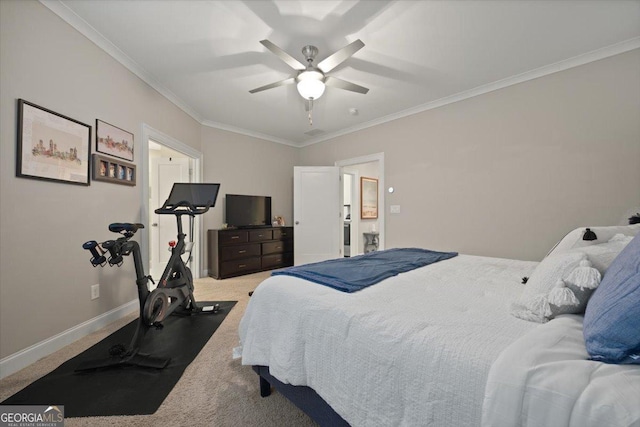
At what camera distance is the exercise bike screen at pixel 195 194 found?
2.76 meters

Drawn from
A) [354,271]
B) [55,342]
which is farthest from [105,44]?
[354,271]

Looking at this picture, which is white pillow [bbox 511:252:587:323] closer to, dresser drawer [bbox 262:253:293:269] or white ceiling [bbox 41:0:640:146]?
white ceiling [bbox 41:0:640:146]

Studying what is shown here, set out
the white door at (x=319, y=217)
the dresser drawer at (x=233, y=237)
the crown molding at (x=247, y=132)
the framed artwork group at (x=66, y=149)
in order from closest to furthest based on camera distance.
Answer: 1. the framed artwork group at (x=66, y=149)
2. the dresser drawer at (x=233, y=237)
3. the crown molding at (x=247, y=132)
4. the white door at (x=319, y=217)

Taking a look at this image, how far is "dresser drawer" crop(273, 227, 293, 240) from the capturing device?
491 cm

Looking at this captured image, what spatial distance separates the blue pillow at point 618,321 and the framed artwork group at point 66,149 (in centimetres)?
302

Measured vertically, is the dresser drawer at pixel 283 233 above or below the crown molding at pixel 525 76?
below

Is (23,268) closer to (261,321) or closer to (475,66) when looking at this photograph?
(261,321)

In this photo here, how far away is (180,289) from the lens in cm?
249

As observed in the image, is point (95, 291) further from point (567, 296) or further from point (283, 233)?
point (567, 296)

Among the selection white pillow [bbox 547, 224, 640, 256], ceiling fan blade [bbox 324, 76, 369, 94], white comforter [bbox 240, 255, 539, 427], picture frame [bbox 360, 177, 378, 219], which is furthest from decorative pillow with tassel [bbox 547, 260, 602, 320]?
picture frame [bbox 360, 177, 378, 219]

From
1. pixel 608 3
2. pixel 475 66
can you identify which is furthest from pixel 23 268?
pixel 608 3

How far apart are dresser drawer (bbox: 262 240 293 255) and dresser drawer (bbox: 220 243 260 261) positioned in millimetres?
152

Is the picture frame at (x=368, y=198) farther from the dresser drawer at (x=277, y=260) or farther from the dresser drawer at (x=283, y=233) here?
the dresser drawer at (x=277, y=260)

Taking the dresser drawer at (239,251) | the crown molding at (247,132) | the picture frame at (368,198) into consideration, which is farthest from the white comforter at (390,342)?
the picture frame at (368,198)
